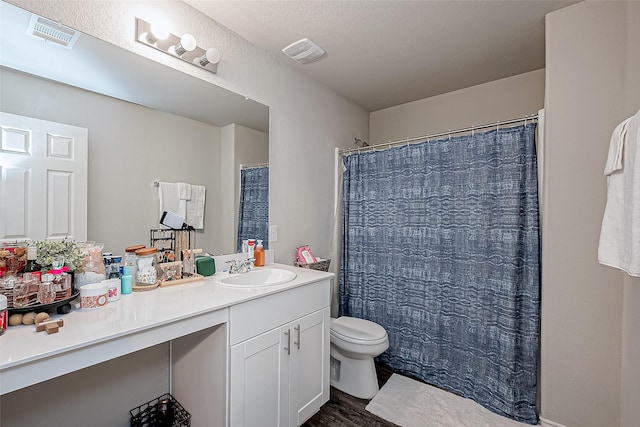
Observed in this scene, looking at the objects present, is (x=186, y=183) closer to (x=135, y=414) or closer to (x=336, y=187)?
(x=135, y=414)

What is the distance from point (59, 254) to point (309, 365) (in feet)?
4.22

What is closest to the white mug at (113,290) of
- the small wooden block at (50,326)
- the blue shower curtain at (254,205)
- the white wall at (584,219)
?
the small wooden block at (50,326)

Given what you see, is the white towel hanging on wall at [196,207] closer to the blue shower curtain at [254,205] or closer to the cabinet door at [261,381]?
the blue shower curtain at [254,205]

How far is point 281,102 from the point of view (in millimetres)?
2139

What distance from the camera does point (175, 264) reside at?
58.2 inches

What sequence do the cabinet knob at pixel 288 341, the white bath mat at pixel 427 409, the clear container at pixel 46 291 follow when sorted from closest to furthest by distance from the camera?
1. the clear container at pixel 46 291
2. the cabinet knob at pixel 288 341
3. the white bath mat at pixel 427 409

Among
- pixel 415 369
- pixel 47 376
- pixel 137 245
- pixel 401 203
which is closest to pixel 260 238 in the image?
pixel 137 245

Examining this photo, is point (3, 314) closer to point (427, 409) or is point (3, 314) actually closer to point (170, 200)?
point (170, 200)

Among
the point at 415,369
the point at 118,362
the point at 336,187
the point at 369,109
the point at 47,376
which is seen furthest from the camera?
the point at 369,109

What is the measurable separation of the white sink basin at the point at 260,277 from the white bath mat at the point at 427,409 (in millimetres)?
1015

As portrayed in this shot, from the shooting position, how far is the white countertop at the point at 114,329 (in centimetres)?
77

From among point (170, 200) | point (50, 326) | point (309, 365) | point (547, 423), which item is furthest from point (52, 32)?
point (547, 423)

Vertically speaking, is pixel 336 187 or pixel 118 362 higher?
pixel 336 187

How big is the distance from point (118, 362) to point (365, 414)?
1.42 metres
